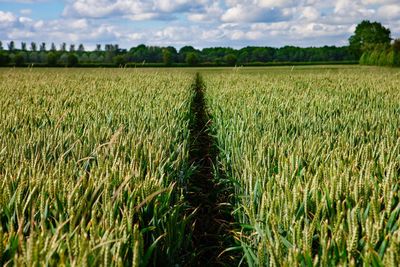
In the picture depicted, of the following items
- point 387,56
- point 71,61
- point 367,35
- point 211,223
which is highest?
point 367,35

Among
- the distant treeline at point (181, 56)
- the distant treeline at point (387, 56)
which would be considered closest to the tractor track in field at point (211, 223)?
the distant treeline at point (387, 56)

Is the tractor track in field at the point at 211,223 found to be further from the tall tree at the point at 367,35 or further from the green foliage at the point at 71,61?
the tall tree at the point at 367,35

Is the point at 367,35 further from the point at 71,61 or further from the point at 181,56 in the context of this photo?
the point at 71,61

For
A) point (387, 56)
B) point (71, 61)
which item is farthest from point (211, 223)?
point (71, 61)

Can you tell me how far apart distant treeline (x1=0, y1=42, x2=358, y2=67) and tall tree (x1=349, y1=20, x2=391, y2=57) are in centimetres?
157

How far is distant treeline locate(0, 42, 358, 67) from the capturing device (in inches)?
2584

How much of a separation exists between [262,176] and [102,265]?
1.59 metres

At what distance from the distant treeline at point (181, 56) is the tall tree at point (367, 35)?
1.57 m

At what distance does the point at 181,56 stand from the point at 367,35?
33287 millimetres

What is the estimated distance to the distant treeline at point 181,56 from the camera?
6562 cm

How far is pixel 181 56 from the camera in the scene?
77.4m

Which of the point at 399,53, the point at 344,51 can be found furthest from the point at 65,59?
the point at 344,51

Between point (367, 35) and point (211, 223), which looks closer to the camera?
point (211, 223)

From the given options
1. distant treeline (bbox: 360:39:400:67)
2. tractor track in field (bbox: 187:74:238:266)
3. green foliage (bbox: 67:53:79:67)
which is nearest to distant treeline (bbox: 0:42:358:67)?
green foliage (bbox: 67:53:79:67)
